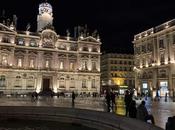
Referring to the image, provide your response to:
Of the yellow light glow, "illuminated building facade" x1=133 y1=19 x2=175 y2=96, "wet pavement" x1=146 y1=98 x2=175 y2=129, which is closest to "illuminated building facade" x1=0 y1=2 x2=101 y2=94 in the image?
"illuminated building facade" x1=133 y1=19 x2=175 y2=96

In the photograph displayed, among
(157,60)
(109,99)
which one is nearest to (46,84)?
(157,60)

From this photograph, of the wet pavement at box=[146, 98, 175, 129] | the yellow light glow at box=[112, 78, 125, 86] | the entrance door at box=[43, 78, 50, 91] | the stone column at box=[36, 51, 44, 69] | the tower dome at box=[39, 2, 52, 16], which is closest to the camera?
the wet pavement at box=[146, 98, 175, 129]

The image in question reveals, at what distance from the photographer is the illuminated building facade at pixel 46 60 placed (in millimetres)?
66438

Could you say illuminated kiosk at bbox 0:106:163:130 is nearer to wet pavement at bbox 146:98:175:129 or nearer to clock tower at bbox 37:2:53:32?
wet pavement at bbox 146:98:175:129

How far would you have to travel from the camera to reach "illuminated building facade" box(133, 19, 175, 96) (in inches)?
2189

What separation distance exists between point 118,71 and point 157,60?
36.6 metres

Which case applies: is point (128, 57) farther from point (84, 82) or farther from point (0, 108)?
point (0, 108)

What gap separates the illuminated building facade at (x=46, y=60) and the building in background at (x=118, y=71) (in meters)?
16.9

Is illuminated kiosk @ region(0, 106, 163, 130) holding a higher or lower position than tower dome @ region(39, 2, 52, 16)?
lower

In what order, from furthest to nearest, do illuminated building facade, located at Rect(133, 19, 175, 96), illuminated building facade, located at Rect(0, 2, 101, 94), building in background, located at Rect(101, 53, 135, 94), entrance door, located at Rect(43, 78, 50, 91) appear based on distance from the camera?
building in background, located at Rect(101, 53, 135, 94) < entrance door, located at Rect(43, 78, 50, 91) < illuminated building facade, located at Rect(0, 2, 101, 94) < illuminated building facade, located at Rect(133, 19, 175, 96)

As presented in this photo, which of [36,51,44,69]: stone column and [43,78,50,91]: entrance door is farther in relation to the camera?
[36,51,44,69]: stone column

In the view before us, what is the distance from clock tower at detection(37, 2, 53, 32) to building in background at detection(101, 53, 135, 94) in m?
27.6

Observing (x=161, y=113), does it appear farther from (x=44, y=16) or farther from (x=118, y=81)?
(x=118, y=81)

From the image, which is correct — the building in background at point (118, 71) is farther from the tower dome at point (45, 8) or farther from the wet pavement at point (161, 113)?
the wet pavement at point (161, 113)
